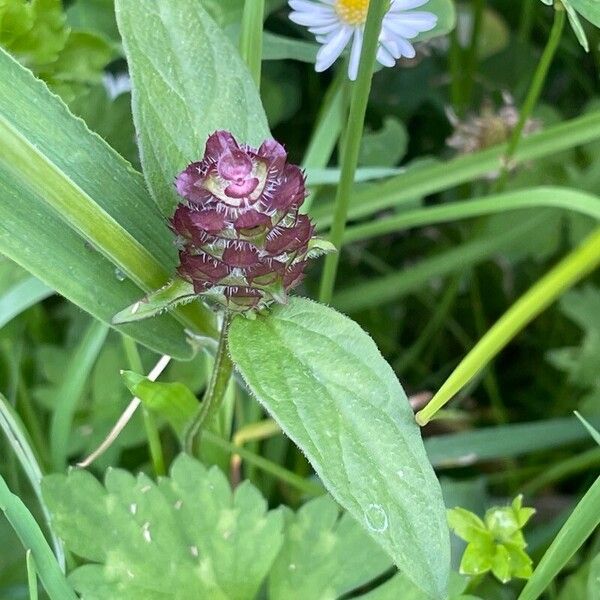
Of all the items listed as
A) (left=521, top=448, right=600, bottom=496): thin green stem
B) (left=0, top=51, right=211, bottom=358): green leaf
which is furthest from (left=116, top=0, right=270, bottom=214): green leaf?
(left=521, top=448, right=600, bottom=496): thin green stem

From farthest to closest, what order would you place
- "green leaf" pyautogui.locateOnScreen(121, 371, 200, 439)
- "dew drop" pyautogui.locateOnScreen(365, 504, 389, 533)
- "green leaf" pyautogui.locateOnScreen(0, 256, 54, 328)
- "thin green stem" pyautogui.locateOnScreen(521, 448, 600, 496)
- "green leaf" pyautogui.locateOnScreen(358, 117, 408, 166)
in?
"green leaf" pyautogui.locateOnScreen(358, 117, 408, 166) < "thin green stem" pyautogui.locateOnScreen(521, 448, 600, 496) < "green leaf" pyautogui.locateOnScreen(0, 256, 54, 328) < "green leaf" pyautogui.locateOnScreen(121, 371, 200, 439) < "dew drop" pyautogui.locateOnScreen(365, 504, 389, 533)

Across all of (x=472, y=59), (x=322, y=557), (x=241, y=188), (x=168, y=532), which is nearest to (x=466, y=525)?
(x=322, y=557)

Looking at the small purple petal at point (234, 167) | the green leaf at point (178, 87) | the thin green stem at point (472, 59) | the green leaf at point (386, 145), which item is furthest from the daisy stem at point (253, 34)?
the thin green stem at point (472, 59)

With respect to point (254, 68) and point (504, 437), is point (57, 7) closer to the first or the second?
point (254, 68)

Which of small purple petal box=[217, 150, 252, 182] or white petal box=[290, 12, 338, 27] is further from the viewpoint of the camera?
white petal box=[290, 12, 338, 27]

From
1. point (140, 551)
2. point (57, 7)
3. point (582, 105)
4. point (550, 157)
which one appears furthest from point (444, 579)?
point (582, 105)

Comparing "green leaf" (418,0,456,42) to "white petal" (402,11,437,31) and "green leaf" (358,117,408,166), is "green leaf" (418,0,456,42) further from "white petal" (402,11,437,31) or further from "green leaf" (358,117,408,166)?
"green leaf" (358,117,408,166)
